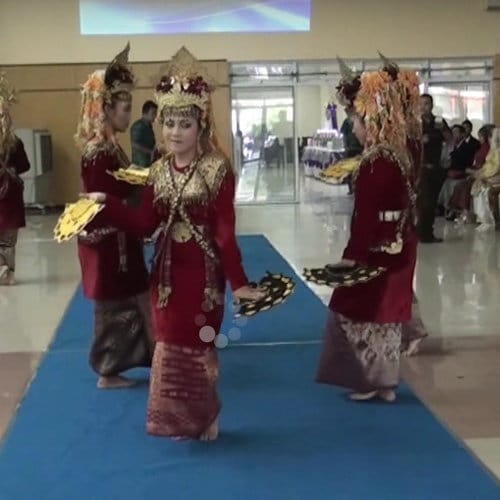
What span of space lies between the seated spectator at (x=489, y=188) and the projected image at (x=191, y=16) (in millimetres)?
4754

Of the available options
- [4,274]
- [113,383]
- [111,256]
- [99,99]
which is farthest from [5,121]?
[113,383]

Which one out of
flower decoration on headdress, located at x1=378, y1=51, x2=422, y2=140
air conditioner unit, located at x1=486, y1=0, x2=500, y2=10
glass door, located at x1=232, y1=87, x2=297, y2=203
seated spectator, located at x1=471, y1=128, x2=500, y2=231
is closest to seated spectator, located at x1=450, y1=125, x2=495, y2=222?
seated spectator, located at x1=471, y1=128, x2=500, y2=231

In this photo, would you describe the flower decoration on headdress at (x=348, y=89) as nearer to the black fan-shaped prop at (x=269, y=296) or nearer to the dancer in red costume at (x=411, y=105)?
the dancer in red costume at (x=411, y=105)

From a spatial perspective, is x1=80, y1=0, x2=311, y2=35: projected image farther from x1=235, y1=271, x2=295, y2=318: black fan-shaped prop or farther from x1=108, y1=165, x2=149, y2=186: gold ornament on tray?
x1=235, y1=271, x2=295, y2=318: black fan-shaped prop

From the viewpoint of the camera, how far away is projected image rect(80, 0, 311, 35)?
14.7 meters

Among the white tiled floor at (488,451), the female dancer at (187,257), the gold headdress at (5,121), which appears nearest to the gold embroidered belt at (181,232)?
the female dancer at (187,257)

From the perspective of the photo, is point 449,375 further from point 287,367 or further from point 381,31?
point 381,31

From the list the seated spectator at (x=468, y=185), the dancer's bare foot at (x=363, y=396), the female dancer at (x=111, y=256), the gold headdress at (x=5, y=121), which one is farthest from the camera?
the seated spectator at (x=468, y=185)

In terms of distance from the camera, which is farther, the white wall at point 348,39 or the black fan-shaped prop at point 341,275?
the white wall at point 348,39

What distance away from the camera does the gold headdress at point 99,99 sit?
4.57 metres

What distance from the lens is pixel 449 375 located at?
4965 mm

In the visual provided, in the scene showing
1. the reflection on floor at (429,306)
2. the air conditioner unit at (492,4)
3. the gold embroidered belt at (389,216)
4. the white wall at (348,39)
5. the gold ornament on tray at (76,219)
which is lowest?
the reflection on floor at (429,306)

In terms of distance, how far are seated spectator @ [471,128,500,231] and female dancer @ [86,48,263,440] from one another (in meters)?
7.85

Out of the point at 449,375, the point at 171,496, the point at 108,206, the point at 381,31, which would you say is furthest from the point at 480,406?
the point at 381,31
